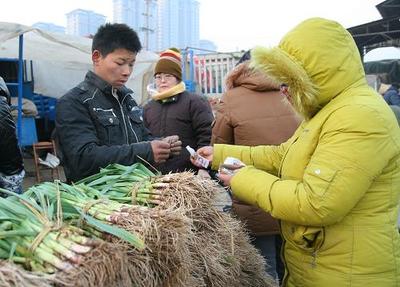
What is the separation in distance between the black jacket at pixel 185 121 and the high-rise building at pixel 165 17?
1062 inches

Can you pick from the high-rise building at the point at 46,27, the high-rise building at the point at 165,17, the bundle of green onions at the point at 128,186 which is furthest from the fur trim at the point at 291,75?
the high-rise building at the point at 165,17

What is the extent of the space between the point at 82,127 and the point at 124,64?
0.41 meters

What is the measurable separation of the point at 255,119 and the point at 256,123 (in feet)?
0.08

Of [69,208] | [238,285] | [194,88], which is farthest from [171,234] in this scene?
[194,88]

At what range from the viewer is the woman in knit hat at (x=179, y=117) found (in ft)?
10.9

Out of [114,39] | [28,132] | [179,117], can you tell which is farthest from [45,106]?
[114,39]

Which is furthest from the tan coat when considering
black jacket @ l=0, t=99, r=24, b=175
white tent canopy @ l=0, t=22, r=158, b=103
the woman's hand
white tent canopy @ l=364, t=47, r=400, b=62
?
white tent canopy @ l=364, t=47, r=400, b=62

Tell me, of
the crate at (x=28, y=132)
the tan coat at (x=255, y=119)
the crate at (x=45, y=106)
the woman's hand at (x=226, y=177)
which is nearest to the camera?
the woman's hand at (x=226, y=177)

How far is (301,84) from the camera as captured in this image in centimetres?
154

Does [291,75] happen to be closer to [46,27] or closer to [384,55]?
[384,55]

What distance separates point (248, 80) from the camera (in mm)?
2420

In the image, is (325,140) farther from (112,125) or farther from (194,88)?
(194,88)

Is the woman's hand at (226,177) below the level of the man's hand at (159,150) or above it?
below

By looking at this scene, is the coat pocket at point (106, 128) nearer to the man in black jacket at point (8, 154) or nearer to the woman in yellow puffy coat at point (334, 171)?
the man in black jacket at point (8, 154)
